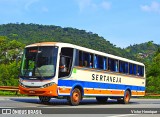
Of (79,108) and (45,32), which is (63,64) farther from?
(45,32)

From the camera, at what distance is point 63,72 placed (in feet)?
63.4

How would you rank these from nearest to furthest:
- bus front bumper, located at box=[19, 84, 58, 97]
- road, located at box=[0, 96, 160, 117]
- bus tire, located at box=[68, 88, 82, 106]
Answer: road, located at box=[0, 96, 160, 117]
bus front bumper, located at box=[19, 84, 58, 97]
bus tire, located at box=[68, 88, 82, 106]

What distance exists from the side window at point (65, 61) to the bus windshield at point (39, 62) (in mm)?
422

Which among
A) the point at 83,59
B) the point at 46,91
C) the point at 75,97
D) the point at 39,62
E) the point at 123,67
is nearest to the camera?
the point at 46,91

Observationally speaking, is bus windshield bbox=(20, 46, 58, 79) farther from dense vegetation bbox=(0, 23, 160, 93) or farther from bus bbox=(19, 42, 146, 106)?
dense vegetation bbox=(0, 23, 160, 93)

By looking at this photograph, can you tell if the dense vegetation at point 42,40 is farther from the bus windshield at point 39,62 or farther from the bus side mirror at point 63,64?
the bus windshield at point 39,62

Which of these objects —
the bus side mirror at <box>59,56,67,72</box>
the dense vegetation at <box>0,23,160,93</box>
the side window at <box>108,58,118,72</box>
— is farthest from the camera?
the dense vegetation at <box>0,23,160,93</box>

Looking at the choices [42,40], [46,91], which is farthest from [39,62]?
[42,40]

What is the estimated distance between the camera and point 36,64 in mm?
19203

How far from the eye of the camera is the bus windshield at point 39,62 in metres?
18.9

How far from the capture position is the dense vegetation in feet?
268

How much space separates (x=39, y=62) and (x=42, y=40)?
10644 centimetres

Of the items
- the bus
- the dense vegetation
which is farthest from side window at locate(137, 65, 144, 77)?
the dense vegetation

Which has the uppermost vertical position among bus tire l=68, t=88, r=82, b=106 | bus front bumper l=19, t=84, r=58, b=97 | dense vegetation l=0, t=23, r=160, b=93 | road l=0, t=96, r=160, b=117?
dense vegetation l=0, t=23, r=160, b=93
